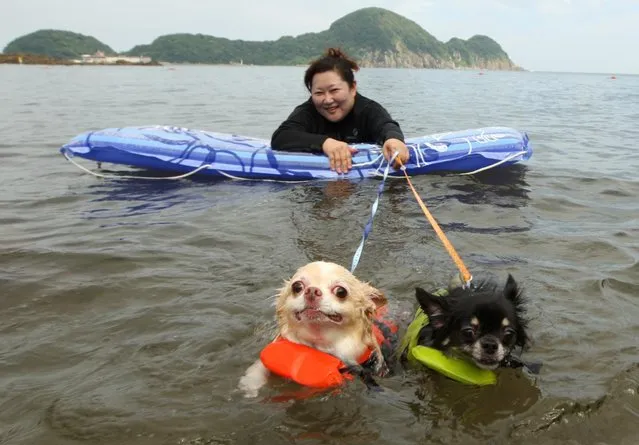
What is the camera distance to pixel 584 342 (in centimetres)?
394

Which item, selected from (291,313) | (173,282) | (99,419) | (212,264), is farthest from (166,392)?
(212,264)

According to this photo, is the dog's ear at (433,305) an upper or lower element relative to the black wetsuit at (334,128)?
lower

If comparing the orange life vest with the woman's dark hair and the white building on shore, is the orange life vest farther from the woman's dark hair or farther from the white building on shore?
the white building on shore

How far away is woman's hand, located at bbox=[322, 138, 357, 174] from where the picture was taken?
8.22m

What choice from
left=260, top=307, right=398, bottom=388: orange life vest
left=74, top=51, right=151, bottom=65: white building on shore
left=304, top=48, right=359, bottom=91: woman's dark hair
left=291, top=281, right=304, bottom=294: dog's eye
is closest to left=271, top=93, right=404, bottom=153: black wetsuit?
left=304, top=48, right=359, bottom=91: woman's dark hair

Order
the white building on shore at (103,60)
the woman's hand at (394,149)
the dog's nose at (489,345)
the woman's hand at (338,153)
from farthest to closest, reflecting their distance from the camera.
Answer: the white building on shore at (103,60), the woman's hand at (338,153), the woman's hand at (394,149), the dog's nose at (489,345)

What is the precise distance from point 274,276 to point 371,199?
9.69ft

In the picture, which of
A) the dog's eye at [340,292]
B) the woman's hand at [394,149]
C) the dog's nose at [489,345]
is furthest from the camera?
the woman's hand at [394,149]

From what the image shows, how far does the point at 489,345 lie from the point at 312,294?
3.44 ft

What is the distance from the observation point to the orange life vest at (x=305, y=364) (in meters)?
3.26

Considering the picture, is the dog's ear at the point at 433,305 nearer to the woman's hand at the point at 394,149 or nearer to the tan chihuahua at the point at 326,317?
the tan chihuahua at the point at 326,317

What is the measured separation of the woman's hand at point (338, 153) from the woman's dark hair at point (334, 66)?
864 mm

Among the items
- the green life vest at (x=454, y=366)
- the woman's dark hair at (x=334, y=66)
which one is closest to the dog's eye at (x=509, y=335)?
the green life vest at (x=454, y=366)

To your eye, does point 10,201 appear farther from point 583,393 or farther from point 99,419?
point 583,393
